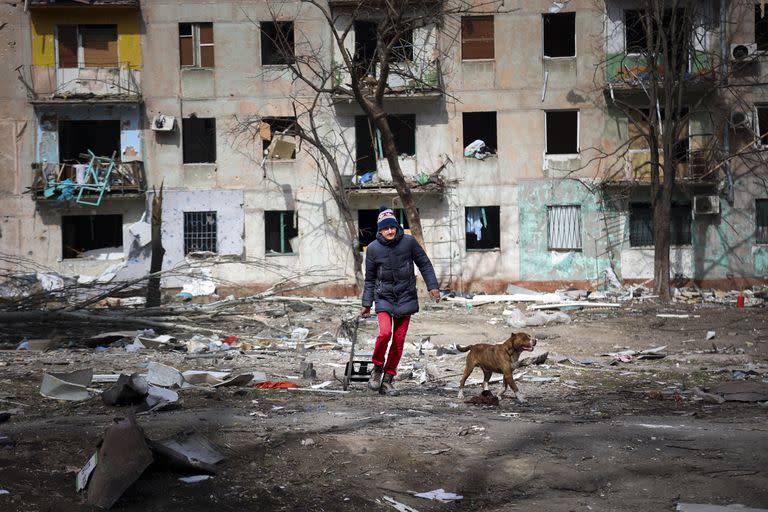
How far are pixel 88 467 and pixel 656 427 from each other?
14.3ft

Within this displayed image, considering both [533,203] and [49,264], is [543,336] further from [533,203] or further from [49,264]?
[49,264]

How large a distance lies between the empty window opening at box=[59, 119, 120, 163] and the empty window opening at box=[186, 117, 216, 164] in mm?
2259

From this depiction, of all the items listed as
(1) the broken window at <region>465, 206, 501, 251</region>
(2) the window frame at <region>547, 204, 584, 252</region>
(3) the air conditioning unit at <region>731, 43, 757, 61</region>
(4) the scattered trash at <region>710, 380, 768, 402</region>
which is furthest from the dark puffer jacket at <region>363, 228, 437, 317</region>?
(3) the air conditioning unit at <region>731, 43, 757, 61</region>

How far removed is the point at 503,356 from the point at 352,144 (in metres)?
21.0

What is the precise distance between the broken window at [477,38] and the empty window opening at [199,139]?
27.4ft

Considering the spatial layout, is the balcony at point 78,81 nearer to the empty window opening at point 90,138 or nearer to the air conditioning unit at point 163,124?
the air conditioning unit at point 163,124

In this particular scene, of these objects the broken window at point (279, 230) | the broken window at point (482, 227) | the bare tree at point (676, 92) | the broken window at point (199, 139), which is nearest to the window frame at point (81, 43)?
the broken window at point (199, 139)

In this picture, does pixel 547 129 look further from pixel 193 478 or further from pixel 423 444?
pixel 193 478

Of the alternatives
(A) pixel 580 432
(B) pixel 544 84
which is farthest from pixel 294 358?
(B) pixel 544 84

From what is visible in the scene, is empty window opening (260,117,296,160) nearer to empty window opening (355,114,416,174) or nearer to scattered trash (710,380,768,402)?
empty window opening (355,114,416,174)

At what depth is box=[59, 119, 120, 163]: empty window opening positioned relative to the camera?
2981cm

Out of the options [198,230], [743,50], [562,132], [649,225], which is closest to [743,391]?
[649,225]

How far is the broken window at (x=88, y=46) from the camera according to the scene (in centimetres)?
2928

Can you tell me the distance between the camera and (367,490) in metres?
5.73
